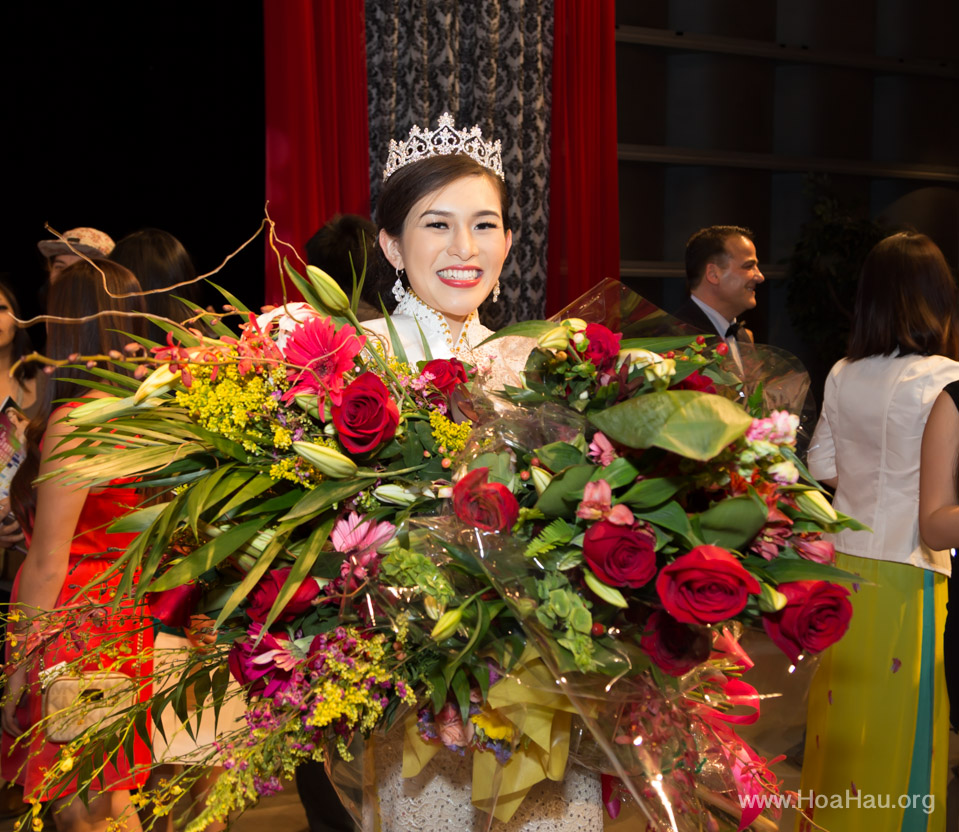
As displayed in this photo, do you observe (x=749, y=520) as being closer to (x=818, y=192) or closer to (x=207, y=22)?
(x=207, y=22)

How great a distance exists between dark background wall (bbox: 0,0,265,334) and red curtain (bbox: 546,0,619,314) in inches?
65.9

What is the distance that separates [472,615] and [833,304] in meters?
5.87

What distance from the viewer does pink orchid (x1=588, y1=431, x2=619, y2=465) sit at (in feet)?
2.81

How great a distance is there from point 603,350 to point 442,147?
88 cm

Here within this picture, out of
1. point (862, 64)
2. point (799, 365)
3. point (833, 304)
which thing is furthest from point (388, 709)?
point (862, 64)

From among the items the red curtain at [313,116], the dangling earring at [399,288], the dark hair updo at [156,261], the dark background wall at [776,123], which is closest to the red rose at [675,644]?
the dangling earring at [399,288]

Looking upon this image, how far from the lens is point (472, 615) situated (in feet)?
2.87

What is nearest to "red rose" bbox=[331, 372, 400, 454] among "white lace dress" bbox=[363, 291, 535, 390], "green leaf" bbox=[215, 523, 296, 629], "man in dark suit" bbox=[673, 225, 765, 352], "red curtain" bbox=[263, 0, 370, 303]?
"green leaf" bbox=[215, 523, 296, 629]

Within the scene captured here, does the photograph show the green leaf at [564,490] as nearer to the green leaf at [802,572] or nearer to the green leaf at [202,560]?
the green leaf at [802,572]

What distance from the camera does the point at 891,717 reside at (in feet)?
7.59

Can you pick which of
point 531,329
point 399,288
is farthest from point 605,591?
point 399,288

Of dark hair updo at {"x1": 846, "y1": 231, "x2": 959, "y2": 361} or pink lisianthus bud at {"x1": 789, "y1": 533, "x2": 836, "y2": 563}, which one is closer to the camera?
pink lisianthus bud at {"x1": 789, "y1": 533, "x2": 836, "y2": 563}

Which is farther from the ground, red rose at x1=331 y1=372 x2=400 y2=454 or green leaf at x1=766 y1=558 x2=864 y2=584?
red rose at x1=331 y1=372 x2=400 y2=454

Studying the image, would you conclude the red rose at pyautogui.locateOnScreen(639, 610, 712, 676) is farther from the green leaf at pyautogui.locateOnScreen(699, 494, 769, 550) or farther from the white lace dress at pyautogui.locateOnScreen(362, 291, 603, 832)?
the white lace dress at pyautogui.locateOnScreen(362, 291, 603, 832)
